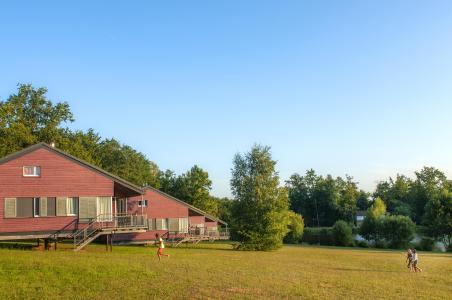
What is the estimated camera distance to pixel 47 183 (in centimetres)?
3362

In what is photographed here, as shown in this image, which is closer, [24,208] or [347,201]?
[24,208]

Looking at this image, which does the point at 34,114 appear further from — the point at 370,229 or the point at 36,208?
the point at 370,229

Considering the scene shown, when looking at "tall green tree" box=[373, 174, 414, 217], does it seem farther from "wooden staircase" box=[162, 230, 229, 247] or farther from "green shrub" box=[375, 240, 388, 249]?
"wooden staircase" box=[162, 230, 229, 247]

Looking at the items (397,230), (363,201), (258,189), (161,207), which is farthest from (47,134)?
(363,201)

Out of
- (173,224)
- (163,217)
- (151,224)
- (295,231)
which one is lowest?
(295,231)

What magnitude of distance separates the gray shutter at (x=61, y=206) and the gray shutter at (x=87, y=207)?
99 centimetres

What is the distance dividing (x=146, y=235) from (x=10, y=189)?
73.6 feet

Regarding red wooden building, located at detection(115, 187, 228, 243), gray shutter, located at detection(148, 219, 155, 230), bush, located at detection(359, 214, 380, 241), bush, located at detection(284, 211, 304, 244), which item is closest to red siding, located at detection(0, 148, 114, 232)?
red wooden building, located at detection(115, 187, 228, 243)

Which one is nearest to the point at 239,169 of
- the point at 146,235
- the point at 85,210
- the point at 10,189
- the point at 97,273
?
the point at 146,235

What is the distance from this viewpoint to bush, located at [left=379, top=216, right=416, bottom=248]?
78.9 meters

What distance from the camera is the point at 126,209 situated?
50.4 meters

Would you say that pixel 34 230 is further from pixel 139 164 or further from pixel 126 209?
pixel 139 164

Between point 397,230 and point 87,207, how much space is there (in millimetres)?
60504

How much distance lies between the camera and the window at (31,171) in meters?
33.1
